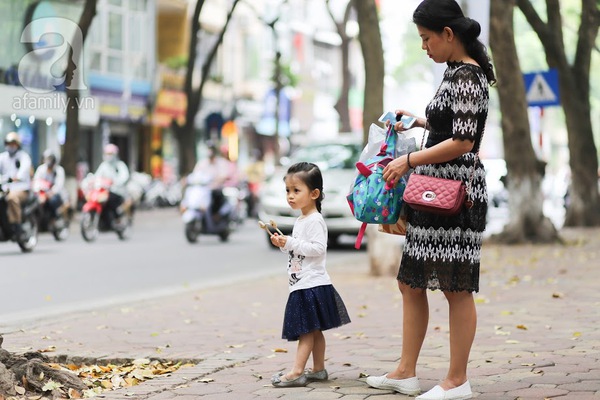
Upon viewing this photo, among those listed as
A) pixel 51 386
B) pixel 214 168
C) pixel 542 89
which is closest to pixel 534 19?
pixel 542 89

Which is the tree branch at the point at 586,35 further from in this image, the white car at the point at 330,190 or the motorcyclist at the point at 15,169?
the motorcyclist at the point at 15,169

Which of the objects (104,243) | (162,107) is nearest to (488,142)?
(162,107)

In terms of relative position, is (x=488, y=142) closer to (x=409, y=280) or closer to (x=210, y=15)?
(x=210, y=15)

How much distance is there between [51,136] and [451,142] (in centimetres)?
3119

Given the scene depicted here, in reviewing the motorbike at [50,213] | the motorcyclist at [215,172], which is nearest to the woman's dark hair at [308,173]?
the motorcyclist at [215,172]

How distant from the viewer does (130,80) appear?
133 feet

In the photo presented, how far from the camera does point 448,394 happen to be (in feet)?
18.1

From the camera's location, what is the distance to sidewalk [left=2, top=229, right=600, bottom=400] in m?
5.95

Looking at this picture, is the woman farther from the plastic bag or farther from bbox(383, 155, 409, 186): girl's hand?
the plastic bag

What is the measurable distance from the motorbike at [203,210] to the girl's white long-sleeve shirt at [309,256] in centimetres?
1437

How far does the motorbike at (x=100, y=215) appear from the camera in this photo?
66.8 ft

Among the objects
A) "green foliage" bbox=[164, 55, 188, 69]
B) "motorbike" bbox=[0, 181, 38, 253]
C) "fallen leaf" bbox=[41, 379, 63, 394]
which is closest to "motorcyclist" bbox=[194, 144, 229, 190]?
"motorbike" bbox=[0, 181, 38, 253]

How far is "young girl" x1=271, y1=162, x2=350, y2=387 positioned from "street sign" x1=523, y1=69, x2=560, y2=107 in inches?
538

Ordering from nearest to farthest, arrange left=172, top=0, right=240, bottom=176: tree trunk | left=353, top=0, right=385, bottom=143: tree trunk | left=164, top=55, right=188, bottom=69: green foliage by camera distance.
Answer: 1. left=353, top=0, right=385, bottom=143: tree trunk
2. left=172, top=0, right=240, bottom=176: tree trunk
3. left=164, top=55, right=188, bottom=69: green foliage
